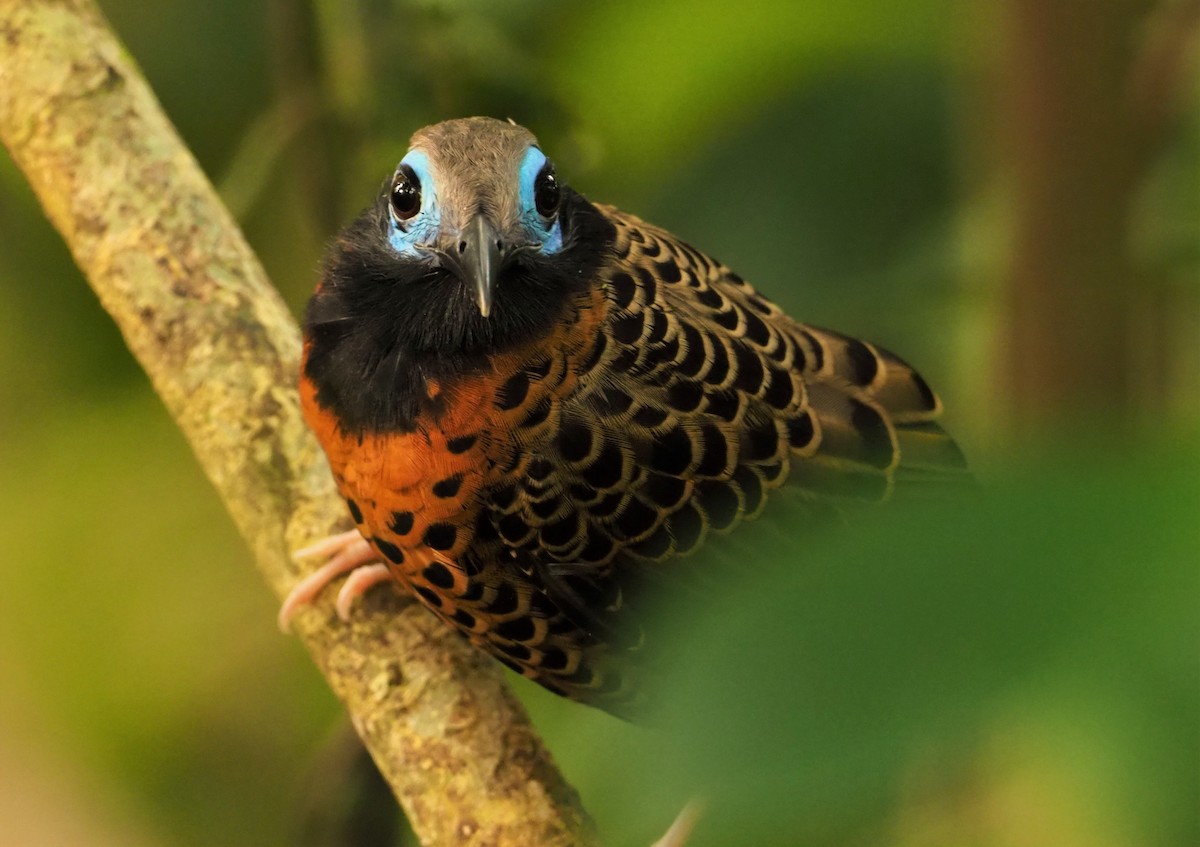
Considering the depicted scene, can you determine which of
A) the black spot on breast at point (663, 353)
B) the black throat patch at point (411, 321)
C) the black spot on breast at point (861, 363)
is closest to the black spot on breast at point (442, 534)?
the black throat patch at point (411, 321)

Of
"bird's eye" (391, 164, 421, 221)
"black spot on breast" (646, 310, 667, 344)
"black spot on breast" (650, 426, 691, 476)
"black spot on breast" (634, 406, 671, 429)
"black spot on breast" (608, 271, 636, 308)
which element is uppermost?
"bird's eye" (391, 164, 421, 221)

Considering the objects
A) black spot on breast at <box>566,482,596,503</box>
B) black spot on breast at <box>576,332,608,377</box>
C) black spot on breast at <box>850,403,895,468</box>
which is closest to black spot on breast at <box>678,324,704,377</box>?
black spot on breast at <box>576,332,608,377</box>

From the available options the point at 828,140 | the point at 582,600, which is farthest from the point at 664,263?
the point at 828,140

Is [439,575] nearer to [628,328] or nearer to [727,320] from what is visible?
[628,328]

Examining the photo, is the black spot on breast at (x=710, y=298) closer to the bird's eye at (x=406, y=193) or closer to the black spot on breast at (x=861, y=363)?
the black spot on breast at (x=861, y=363)

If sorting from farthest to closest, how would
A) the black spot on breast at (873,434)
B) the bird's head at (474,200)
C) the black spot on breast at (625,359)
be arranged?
the black spot on breast at (873,434), the black spot on breast at (625,359), the bird's head at (474,200)

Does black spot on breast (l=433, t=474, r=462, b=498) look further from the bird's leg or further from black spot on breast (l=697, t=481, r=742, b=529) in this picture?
black spot on breast (l=697, t=481, r=742, b=529)

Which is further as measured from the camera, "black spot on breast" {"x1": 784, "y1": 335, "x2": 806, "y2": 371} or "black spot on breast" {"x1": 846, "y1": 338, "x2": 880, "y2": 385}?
"black spot on breast" {"x1": 846, "y1": 338, "x2": 880, "y2": 385}
